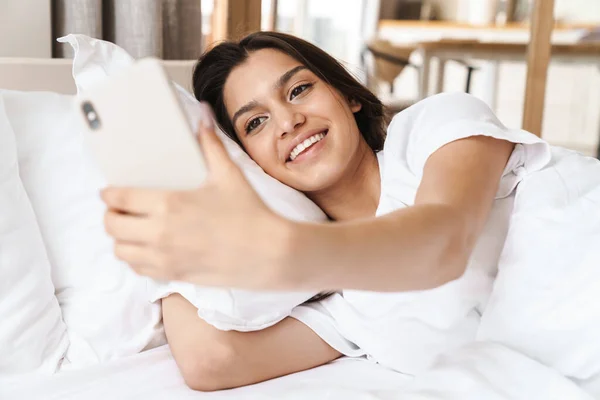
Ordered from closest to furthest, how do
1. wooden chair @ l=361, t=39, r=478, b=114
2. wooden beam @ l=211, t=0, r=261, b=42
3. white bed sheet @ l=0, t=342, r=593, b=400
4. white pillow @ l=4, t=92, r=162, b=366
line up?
white bed sheet @ l=0, t=342, r=593, b=400
white pillow @ l=4, t=92, r=162, b=366
wooden beam @ l=211, t=0, r=261, b=42
wooden chair @ l=361, t=39, r=478, b=114

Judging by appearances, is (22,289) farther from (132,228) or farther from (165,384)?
(132,228)

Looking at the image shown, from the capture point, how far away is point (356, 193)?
1.18 meters

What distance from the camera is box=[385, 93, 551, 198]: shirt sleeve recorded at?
901 mm

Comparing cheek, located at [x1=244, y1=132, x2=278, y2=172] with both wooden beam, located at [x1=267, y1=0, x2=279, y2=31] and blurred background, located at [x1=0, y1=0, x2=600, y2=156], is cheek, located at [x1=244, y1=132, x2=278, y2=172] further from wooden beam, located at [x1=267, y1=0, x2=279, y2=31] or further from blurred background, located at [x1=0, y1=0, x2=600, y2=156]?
wooden beam, located at [x1=267, y1=0, x2=279, y2=31]

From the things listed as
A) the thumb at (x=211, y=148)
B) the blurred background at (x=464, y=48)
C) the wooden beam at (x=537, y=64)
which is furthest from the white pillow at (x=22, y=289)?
the wooden beam at (x=537, y=64)

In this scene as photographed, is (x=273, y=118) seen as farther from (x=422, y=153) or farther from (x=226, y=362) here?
(x=226, y=362)

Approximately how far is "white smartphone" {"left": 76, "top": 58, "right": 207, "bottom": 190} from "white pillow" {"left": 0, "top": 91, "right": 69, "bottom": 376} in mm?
459

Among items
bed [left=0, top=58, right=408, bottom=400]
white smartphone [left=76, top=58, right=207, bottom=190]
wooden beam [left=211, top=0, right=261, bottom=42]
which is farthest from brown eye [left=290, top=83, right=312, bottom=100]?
wooden beam [left=211, top=0, right=261, bottom=42]

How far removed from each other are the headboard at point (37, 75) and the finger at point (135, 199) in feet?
2.79

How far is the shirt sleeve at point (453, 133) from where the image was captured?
0.90 meters

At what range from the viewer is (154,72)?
55 cm

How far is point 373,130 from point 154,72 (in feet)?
2.68

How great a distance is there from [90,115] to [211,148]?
114 mm

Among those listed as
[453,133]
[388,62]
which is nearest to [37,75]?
[453,133]
